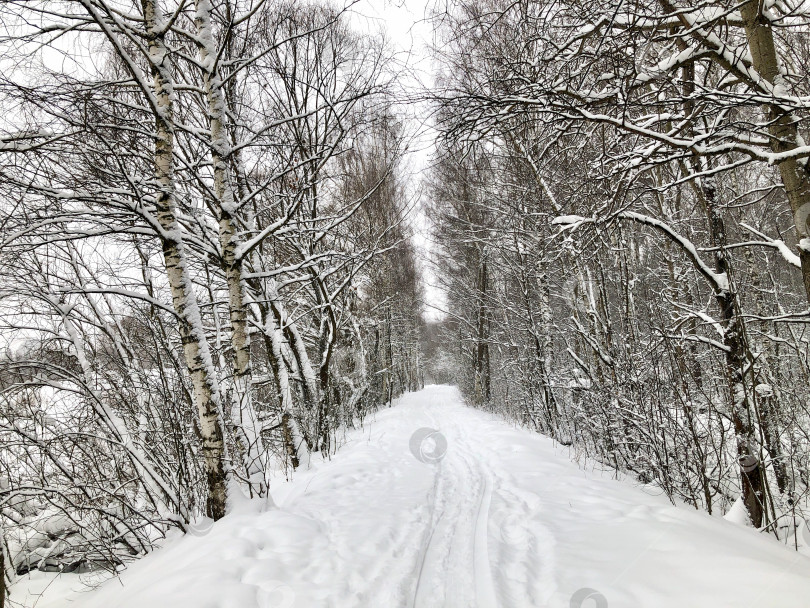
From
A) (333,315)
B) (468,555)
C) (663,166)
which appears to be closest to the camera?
(468,555)

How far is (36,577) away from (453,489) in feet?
24.4

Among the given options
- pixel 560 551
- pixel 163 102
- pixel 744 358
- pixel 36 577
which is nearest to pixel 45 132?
pixel 163 102

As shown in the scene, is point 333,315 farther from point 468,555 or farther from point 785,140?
point 785,140

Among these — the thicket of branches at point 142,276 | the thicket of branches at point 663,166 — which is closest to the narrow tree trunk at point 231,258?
the thicket of branches at point 142,276

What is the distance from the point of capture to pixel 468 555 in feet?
11.8

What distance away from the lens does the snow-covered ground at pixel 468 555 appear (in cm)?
245

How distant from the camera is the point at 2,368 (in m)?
3.42

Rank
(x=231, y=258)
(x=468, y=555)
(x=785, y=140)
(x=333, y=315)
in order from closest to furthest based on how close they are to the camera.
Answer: (x=785, y=140)
(x=468, y=555)
(x=231, y=258)
(x=333, y=315)

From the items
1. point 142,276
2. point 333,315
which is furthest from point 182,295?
point 333,315

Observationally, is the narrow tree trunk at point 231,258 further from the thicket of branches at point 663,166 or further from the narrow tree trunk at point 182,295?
the thicket of branches at point 663,166

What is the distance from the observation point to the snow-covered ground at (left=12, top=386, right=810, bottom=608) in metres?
2.45

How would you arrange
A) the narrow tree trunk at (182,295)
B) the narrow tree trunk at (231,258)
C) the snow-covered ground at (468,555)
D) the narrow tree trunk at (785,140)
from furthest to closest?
the narrow tree trunk at (231,258), the narrow tree trunk at (182,295), the narrow tree trunk at (785,140), the snow-covered ground at (468,555)

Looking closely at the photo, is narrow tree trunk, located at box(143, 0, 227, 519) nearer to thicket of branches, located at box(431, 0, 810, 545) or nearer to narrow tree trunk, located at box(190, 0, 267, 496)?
narrow tree trunk, located at box(190, 0, 267, 496)

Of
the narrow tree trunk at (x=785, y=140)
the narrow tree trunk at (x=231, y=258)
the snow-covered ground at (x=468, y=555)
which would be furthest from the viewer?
the narrow tree trunk at (x=231, y=258)
